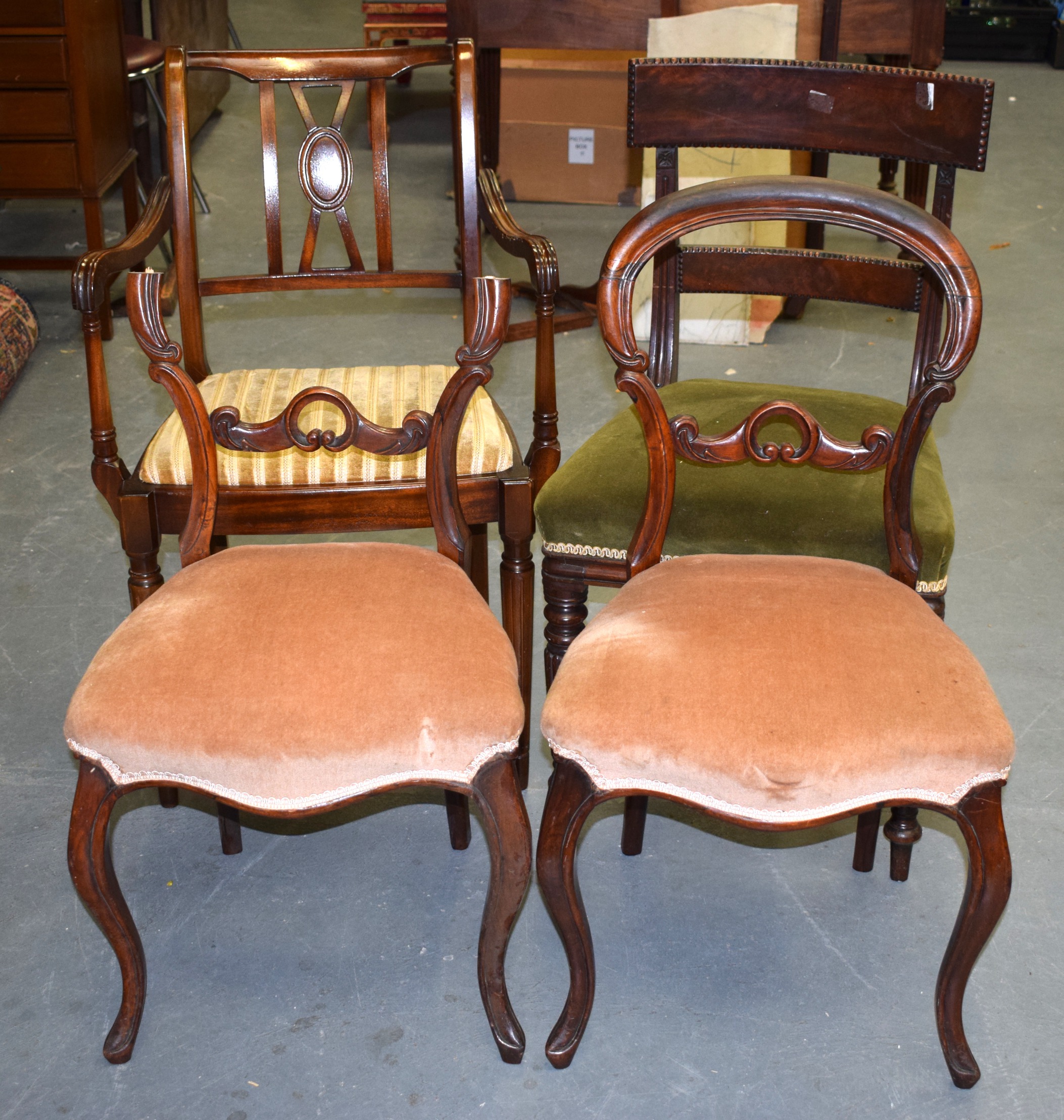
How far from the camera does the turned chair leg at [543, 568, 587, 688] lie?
173cm

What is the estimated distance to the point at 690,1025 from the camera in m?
1.56

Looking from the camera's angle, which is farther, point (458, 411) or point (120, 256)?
point (120, 256)

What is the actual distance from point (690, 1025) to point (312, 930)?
508mm

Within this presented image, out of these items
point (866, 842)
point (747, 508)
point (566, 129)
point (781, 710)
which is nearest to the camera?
point (781, 710)

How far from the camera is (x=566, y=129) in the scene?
14.8ft

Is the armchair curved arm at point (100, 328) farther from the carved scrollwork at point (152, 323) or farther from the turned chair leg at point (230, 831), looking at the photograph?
the turned chair leg at point (230, 831)

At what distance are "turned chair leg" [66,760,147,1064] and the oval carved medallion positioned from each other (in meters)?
1.02

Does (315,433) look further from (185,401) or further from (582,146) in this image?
(582,146)

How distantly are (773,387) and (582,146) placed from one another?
285cm

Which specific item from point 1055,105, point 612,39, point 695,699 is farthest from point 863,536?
point 1055,105

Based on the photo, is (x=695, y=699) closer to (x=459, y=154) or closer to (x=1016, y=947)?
(x=1016, y=947)

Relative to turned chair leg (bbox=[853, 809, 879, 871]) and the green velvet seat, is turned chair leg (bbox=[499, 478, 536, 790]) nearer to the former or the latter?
the green velvet seat

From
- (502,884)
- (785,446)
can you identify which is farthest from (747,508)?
(502,884)

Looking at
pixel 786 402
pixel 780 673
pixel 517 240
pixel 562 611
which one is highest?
pixel 517 240
